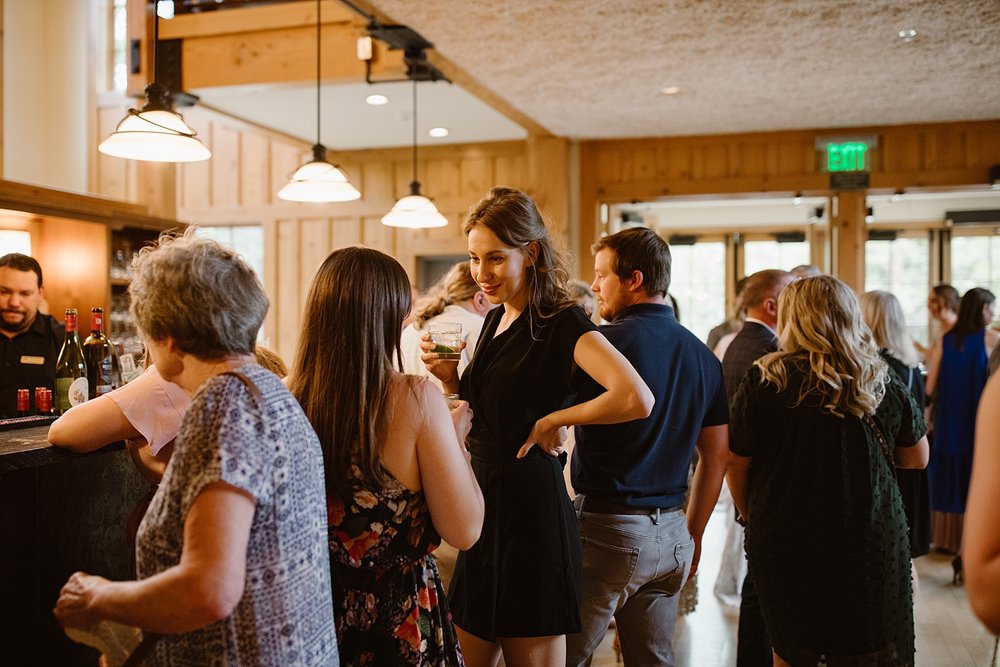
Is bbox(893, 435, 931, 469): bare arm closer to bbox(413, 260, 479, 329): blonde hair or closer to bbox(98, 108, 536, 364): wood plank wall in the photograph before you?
bbox(413, 260, 479, 329): blonde hair

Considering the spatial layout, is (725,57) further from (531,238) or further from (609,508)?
(609,508)

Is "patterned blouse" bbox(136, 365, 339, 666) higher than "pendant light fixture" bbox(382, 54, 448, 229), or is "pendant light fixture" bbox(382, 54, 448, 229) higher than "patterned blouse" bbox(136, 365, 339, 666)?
"pendant light fixture" bbox(382, 54, 448, 229)

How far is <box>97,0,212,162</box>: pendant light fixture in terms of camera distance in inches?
124

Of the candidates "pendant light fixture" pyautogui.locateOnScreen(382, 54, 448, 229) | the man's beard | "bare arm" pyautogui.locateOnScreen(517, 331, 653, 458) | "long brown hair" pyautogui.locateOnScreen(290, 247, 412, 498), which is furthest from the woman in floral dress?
"pendant light fixture" pyautogui.locateOnScreen(382, 54, 448, 229)

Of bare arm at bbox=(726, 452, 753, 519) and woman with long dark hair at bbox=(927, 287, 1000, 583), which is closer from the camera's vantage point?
bare arm at bbox=(726, 452, 753, 519)

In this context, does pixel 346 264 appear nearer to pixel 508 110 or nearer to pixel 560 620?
pixel 560 620

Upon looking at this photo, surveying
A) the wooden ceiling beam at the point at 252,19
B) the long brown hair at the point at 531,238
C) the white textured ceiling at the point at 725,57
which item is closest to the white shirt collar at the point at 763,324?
the white textured ceiling at the point at 725,57

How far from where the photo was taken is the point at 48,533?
2059 millimetres

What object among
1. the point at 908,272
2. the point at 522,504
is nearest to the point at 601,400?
the point at 522,504

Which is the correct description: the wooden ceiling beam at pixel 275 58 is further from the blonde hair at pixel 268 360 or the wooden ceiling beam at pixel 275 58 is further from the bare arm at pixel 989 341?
the bare arm at pixel 989 341

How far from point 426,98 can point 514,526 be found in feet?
17.0

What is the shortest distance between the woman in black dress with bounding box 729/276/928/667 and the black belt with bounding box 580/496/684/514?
41 cm

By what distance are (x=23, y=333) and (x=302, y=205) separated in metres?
5.38

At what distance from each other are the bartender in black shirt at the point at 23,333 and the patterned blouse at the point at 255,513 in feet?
8.91
